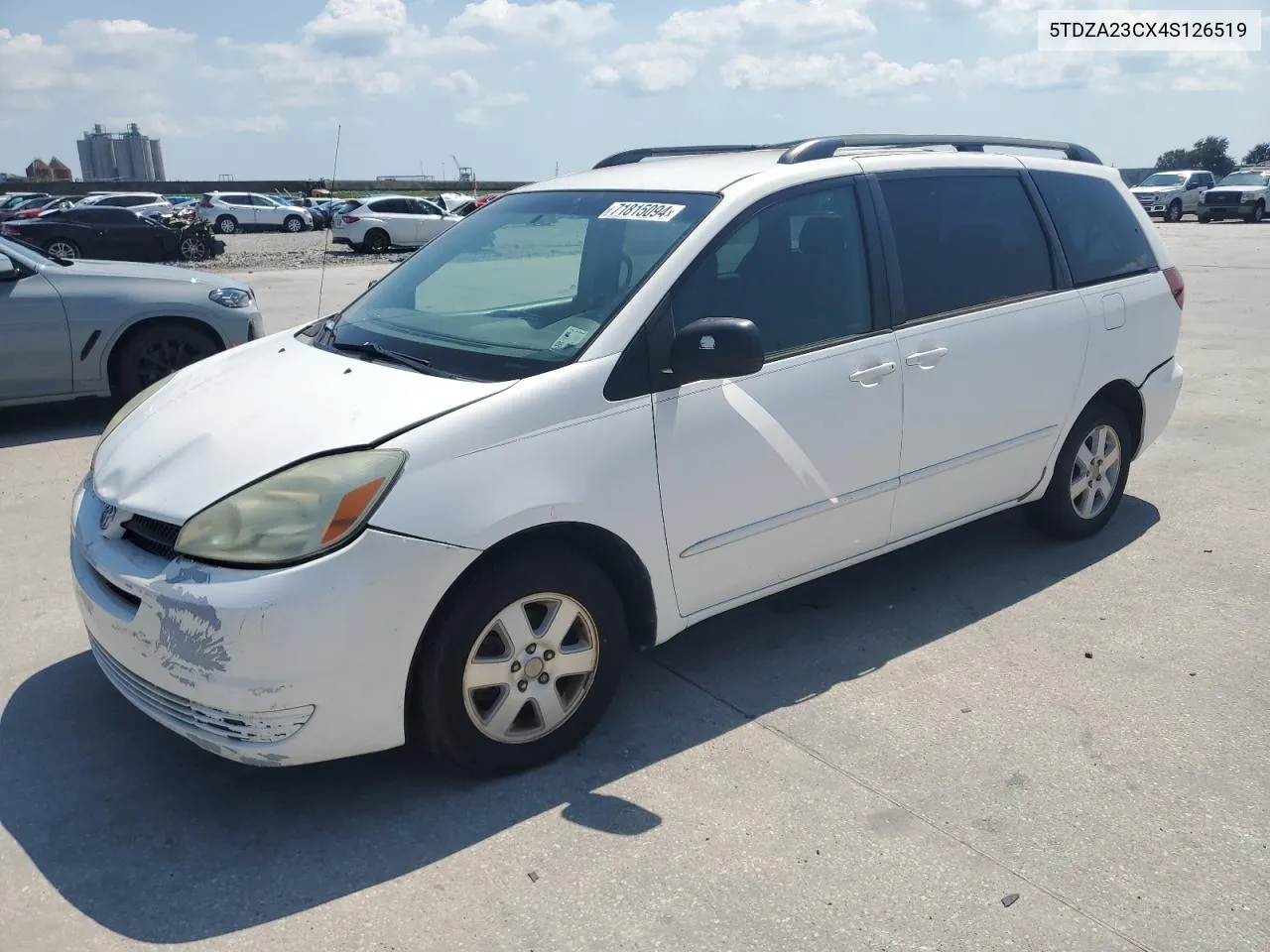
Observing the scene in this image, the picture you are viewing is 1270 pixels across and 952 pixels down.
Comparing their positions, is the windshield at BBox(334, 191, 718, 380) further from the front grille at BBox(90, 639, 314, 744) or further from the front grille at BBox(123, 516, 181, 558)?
the front grille at BBox(90, 639, 314, 744)

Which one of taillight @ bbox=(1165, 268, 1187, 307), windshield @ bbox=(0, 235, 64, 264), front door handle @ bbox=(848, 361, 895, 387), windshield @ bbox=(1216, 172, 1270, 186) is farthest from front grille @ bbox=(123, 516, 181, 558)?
windshield @ bbox=(1216, 172, 1270, 186)

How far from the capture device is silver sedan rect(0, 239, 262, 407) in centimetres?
743

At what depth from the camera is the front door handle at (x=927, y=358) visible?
418 cm

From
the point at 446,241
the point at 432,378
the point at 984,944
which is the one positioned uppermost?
the point at 446,241

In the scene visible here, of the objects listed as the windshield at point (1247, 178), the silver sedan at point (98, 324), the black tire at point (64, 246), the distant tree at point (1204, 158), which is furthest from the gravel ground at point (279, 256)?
the distant tree at point (1204, 158)

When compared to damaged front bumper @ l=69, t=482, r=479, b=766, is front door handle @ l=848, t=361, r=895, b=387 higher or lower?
higher

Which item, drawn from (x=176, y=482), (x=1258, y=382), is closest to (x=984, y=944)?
(x=176, y=482)

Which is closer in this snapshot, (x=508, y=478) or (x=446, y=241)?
(x=508, y=478)

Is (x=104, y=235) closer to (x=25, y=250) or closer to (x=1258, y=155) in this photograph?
(x=25, y=250)

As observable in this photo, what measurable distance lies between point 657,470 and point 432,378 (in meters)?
0.75

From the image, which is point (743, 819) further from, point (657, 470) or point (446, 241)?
point (446, 241)

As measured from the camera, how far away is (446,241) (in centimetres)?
461

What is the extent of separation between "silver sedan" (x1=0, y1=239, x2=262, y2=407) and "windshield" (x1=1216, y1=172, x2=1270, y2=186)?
36.4 m

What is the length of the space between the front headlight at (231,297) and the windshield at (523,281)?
3986 millimetres
